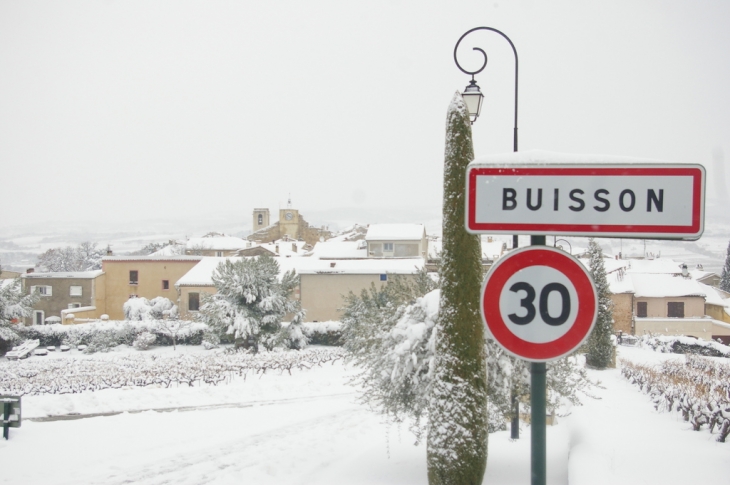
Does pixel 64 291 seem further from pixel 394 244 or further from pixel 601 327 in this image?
pixel 601 327

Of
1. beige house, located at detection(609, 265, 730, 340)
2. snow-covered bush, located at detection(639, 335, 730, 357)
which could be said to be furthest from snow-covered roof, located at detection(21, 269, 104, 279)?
snow-covered bush, located at detection(639, 335, 730, 357)

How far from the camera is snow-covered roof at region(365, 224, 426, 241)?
157 feet

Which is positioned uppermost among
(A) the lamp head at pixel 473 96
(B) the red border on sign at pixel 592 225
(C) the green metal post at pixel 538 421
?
(A) the lamp head at pixel 473 96

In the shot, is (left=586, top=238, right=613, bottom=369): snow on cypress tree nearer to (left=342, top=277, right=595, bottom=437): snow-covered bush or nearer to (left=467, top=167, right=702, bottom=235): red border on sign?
(left=342, top=277, right=595, bottom=437): snow-covered bush

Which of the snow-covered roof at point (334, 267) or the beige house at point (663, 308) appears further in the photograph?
the beige house at point (663, 308)

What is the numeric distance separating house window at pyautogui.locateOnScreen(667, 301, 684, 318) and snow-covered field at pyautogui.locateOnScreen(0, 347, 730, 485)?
23696 mm

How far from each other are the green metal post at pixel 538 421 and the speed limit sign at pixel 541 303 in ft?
0.21

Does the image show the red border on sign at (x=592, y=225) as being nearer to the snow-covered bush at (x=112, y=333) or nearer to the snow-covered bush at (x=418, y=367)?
the snow-covered bush at (x=418, y=367)

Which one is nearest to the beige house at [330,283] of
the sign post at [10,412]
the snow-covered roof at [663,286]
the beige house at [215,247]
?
the snow-covered roof at [663,286]

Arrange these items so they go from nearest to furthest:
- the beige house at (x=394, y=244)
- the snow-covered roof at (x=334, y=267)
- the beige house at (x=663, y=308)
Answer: the snow-covered roof at (x=334, y=267) < the beige house at (x=663, y=308) < the beige house at (x=394, y=244)

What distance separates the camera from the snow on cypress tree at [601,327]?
20359 millimetres

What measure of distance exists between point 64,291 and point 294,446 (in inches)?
1520

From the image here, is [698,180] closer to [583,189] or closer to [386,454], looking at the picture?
[583,189]

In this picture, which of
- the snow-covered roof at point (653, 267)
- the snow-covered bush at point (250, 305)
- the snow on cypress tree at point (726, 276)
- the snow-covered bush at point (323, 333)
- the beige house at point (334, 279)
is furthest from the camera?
the snow on cypress tree at point (726, 276)
